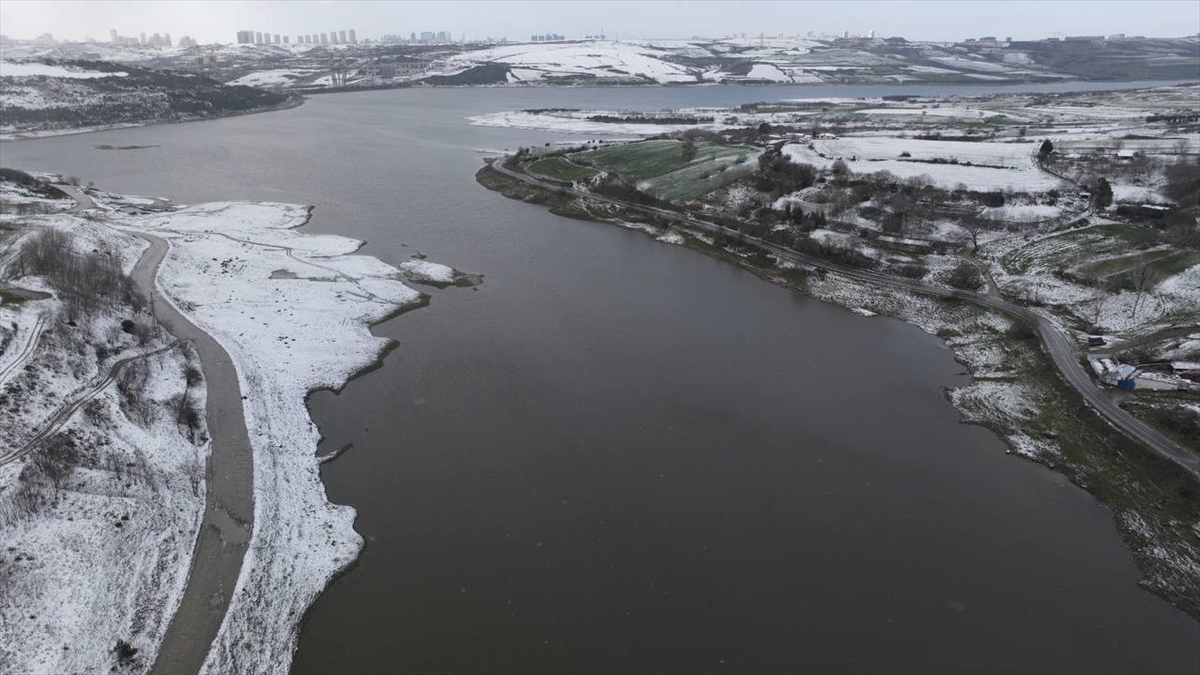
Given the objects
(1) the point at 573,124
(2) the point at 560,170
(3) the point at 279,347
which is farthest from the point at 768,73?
(3) the point at 279,347

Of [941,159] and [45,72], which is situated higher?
[45,72]

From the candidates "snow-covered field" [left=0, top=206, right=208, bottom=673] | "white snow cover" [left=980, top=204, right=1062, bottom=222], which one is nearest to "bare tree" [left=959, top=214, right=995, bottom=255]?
"white snow cover" [left=980, top=204, right=1062, bottom=222]

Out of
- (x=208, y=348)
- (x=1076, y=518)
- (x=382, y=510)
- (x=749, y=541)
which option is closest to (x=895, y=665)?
(x=749, y=541)

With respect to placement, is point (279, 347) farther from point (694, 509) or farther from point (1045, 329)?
point (1045, 329)

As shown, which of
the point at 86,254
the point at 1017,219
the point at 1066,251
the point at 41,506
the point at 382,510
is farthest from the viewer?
the point at 1017,219

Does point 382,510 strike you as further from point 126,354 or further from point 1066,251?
point 1066,251
